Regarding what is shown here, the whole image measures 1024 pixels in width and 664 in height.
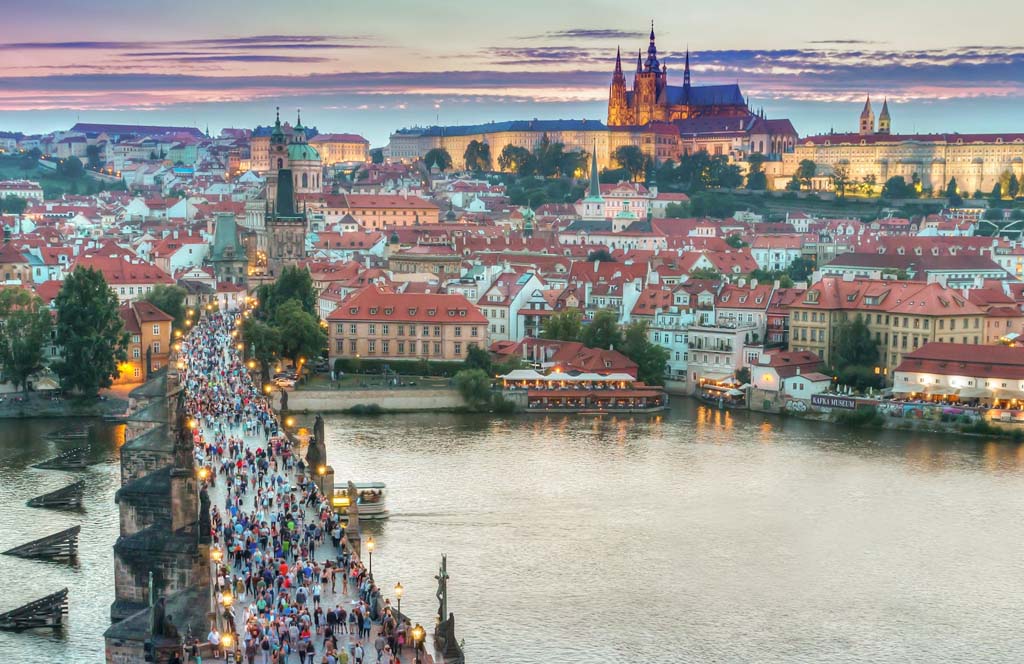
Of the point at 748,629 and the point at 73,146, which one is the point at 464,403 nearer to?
the point at 748,629

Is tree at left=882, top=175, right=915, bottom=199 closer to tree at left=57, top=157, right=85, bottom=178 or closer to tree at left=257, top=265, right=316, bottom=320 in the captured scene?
tree at left=257, top=265, right=316, bottom=320

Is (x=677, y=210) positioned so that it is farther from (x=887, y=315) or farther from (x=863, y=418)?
(x=863, y=418)

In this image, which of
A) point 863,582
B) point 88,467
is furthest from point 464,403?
point 863,582

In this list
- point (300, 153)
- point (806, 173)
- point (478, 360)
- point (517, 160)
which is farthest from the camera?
point (517, 160)

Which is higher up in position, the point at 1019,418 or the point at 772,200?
the point at 772,200

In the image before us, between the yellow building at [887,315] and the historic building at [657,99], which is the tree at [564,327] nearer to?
the yellow building at [887,315]

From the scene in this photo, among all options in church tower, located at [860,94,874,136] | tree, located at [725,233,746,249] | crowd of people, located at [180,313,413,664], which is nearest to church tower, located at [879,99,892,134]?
church tower, located at [860,94,874,136]

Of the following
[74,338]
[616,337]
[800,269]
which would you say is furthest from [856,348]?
[800,269]
